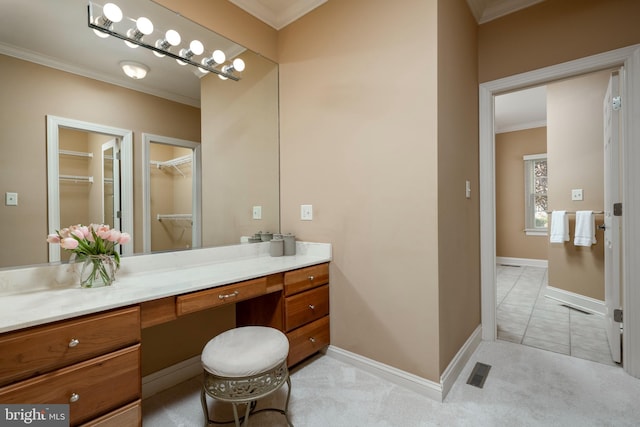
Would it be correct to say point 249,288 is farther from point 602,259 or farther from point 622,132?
point 602,259

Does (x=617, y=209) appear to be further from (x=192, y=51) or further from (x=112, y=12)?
(x=112, y=12)

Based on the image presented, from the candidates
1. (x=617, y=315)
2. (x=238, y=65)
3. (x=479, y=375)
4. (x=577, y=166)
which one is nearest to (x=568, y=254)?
(x=577, y=166)

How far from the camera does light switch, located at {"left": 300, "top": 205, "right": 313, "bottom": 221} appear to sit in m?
2.20

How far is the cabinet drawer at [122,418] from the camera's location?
1.06 metres

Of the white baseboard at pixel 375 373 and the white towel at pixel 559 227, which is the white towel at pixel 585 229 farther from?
the white baseboard at pixel 375 373

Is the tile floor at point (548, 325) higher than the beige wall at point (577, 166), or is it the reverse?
the beige wall at point (577, 166)

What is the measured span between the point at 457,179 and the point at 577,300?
2.55m

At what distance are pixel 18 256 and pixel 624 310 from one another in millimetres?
3389

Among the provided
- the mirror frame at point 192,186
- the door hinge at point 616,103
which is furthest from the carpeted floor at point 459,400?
the door hinge at point 616,103

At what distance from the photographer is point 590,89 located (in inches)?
121

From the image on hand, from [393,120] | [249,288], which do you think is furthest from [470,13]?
[249,288]

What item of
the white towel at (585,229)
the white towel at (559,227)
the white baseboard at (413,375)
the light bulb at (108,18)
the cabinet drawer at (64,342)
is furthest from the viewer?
the white towel at (559,227)

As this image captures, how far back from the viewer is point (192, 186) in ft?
6.28

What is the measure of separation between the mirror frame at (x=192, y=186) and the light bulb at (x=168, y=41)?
1.77 feet
